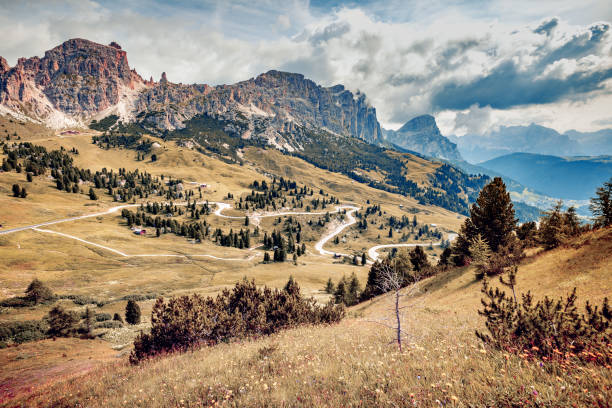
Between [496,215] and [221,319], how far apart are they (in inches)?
1464

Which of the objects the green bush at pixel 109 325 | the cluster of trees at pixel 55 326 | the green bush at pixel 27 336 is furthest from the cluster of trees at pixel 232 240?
the green bush at pixel 27 336

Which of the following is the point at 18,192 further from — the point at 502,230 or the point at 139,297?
the point at 502,230

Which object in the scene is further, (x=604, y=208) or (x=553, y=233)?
(x=604, y=208)

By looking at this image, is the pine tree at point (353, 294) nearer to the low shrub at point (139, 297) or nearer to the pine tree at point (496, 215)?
the pine tree at point (496, 215)

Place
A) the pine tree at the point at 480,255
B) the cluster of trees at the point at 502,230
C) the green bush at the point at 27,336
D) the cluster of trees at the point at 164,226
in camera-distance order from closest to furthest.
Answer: the cluster of trees at the point at 502,230
the pine tree at the point at 480,255
the green bush at the point at 27,336
the cluster of trees at the point at 164,226

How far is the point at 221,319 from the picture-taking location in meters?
16.8

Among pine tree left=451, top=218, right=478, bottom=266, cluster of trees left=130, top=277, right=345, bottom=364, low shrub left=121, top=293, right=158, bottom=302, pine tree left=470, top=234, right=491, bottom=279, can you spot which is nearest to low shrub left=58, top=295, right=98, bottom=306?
low shrub left=121, top=293, right=158, bottom=302

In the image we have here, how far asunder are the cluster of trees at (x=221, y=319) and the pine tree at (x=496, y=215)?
89.1 ft

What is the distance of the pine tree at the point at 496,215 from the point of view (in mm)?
34125

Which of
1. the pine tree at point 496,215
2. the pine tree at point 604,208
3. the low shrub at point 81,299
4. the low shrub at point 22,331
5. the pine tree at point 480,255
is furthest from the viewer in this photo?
the low shrub at point 81,299

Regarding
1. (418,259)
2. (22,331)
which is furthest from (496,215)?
(22,331)

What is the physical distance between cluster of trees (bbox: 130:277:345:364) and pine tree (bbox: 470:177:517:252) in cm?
2716

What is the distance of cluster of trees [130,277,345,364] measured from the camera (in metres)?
16.0

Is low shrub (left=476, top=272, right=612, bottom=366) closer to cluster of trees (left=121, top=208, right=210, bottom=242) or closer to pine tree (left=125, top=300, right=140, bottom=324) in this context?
pine tree (left=125, top=300, right=140, bottom=324)
